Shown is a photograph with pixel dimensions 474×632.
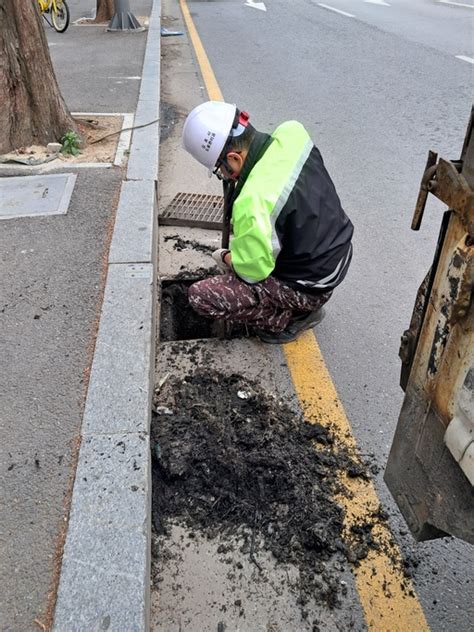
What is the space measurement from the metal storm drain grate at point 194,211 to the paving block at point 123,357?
1.15 m

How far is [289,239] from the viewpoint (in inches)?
116

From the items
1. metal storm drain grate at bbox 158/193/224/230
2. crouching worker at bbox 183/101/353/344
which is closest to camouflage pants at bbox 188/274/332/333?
crouching worker at bbox 183/101/353/344

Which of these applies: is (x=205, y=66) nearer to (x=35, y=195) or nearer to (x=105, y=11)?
(x=105, y=11)

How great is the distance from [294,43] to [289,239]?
10.5 meters

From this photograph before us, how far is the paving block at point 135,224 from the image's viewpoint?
11.8 feet

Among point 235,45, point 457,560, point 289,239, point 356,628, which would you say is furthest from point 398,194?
point 235,45

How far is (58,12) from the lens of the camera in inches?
448

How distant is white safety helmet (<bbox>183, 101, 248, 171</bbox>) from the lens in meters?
2.82

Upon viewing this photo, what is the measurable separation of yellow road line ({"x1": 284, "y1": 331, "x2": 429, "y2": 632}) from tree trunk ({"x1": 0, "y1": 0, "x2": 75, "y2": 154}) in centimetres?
339

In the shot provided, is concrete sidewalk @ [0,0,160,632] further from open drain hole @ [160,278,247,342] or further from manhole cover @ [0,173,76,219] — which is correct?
open drain hole @ [160,278,247,342]

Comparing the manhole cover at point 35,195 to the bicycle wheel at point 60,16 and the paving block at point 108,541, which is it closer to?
the paving block at point 108,541

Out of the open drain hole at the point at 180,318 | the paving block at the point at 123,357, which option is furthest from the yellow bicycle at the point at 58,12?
the paving block at the point at 123,357

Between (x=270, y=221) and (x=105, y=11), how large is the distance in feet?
39.4

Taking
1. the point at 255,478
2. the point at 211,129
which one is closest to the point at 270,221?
the point at 211,129
